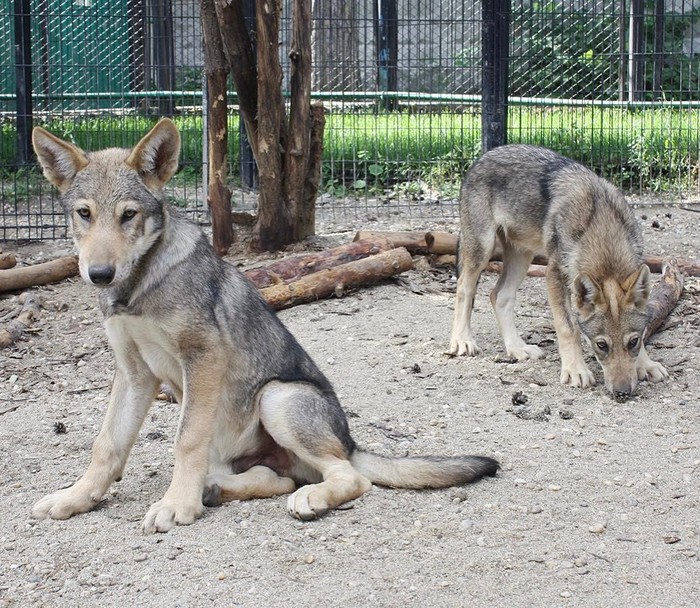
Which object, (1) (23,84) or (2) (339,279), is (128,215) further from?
(1) (23,84)

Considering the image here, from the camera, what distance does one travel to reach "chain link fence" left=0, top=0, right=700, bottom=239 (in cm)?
1170

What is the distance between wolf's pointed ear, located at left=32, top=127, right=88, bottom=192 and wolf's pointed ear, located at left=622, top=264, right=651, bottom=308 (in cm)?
375

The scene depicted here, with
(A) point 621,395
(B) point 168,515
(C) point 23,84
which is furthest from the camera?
(C) point 23,84

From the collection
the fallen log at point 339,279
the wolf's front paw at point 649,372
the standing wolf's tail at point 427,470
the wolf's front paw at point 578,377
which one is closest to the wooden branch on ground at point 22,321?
the fallen log at point 339,279

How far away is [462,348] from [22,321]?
360cm

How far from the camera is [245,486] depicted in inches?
187

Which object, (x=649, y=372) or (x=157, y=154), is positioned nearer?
(x=157, y=154)

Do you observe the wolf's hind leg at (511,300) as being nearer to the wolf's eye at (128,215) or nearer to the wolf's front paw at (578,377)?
the wolf's front paw at (578,377)

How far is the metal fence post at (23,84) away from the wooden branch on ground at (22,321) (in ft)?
11.5

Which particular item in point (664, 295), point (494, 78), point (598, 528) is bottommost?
point (598, 528)

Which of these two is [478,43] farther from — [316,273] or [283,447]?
[283,447]

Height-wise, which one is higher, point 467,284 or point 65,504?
point 467,284

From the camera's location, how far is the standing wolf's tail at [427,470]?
4.80 metres

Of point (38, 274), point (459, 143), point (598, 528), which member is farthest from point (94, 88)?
point (598, 528)
